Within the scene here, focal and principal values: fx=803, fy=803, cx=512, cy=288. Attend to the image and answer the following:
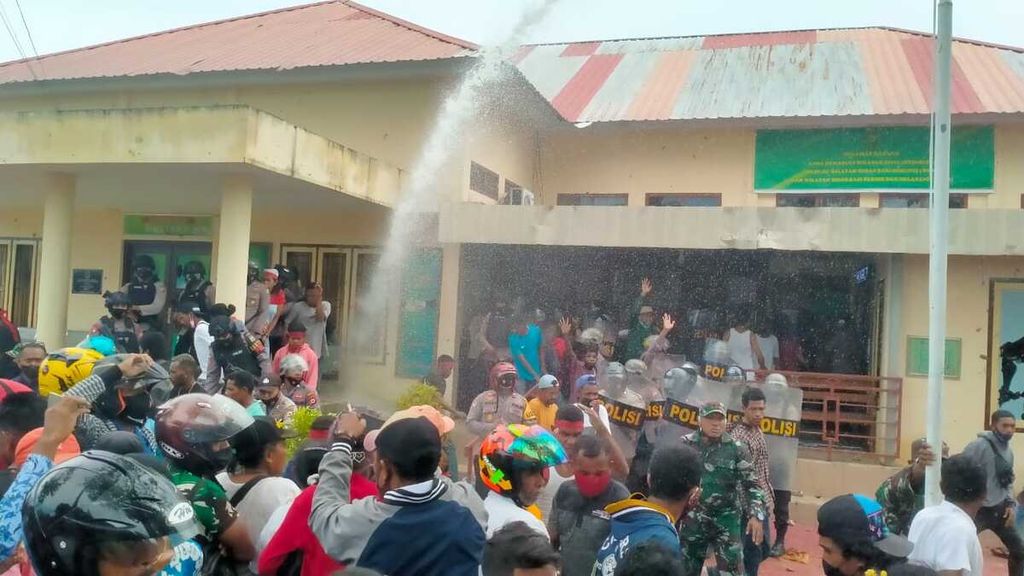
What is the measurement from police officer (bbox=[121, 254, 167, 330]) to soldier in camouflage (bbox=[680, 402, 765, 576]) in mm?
8066

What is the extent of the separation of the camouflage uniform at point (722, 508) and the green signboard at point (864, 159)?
8.59 meters

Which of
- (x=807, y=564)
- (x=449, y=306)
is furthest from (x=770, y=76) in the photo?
(x=807, y=564)

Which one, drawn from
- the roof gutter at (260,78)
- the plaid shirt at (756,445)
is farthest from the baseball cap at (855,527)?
the roof gutter at (260,78)

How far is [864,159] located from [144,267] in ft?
36.7

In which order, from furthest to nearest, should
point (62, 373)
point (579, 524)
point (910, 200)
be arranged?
point (910, 200) → point (62, 373) → point (579, 524)

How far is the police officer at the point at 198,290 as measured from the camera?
8548 mm

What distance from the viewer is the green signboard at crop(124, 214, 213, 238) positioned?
11723mm

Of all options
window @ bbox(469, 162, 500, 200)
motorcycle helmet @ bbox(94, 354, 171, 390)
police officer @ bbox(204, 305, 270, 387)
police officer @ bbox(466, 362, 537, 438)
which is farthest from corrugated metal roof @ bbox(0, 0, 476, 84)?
motorcycle helmet @ bbox(94, 354, 171, 390)

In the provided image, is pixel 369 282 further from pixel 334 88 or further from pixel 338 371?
pixel 334 88

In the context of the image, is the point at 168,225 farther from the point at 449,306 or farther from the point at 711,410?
the point at 711,410

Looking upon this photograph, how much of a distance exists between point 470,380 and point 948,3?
7006 mm

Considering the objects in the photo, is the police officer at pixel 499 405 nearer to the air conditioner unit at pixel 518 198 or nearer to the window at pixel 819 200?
the air conditioner unit at pixel 518 198

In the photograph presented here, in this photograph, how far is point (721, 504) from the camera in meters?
4.89

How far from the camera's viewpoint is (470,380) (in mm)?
10531
